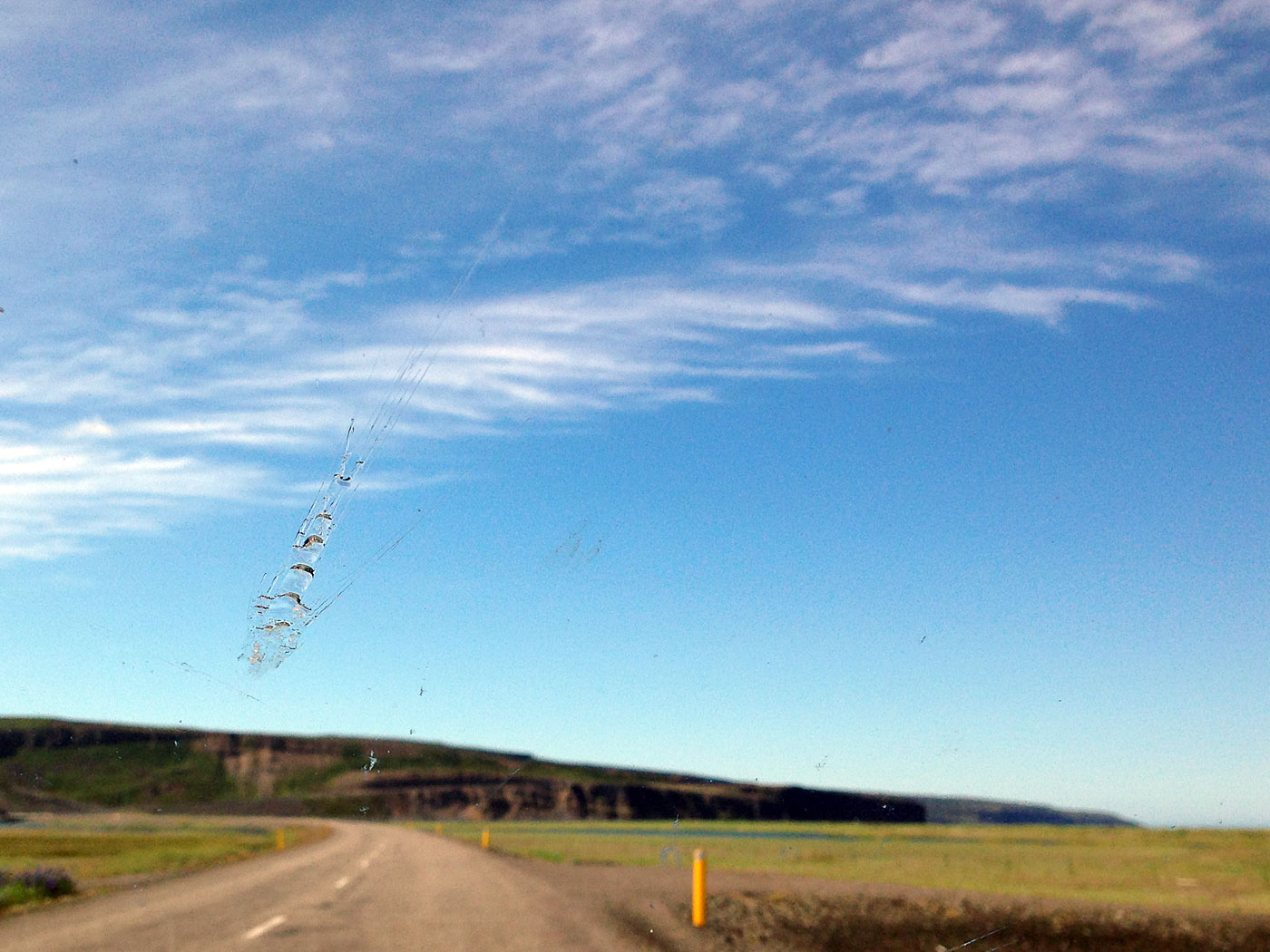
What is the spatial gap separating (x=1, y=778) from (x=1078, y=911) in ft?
517

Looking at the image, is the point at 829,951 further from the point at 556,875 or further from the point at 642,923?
the point at 556,875

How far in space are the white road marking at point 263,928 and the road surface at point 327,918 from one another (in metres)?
0.02

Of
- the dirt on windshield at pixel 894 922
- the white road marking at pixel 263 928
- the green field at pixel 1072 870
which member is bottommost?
the green field at pixel 1072 870

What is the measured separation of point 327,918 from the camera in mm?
16016

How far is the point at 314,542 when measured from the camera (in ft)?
41.6

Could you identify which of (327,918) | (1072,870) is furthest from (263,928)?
(1072,870)

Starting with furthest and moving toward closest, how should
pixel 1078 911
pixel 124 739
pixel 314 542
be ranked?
pixel 1078 911, pixel 124 739, pixel 314 542

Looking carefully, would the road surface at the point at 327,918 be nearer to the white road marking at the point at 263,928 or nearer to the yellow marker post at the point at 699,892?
the white road marking at the point at 263,928

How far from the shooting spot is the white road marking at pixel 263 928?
1350 cm

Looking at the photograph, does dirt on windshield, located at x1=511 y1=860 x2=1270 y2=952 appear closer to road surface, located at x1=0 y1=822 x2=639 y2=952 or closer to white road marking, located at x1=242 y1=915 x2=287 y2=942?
road surface, located at x1=0 y1=822 x2=639 y2=952

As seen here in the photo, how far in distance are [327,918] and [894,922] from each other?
1024 centimetres

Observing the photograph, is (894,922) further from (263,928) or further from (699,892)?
(263,928)

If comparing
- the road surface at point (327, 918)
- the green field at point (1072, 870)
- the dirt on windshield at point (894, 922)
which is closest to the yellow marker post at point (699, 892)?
the dirt on windshield at point (894, 922)

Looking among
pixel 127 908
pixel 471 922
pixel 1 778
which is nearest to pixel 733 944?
pixel 471 922
